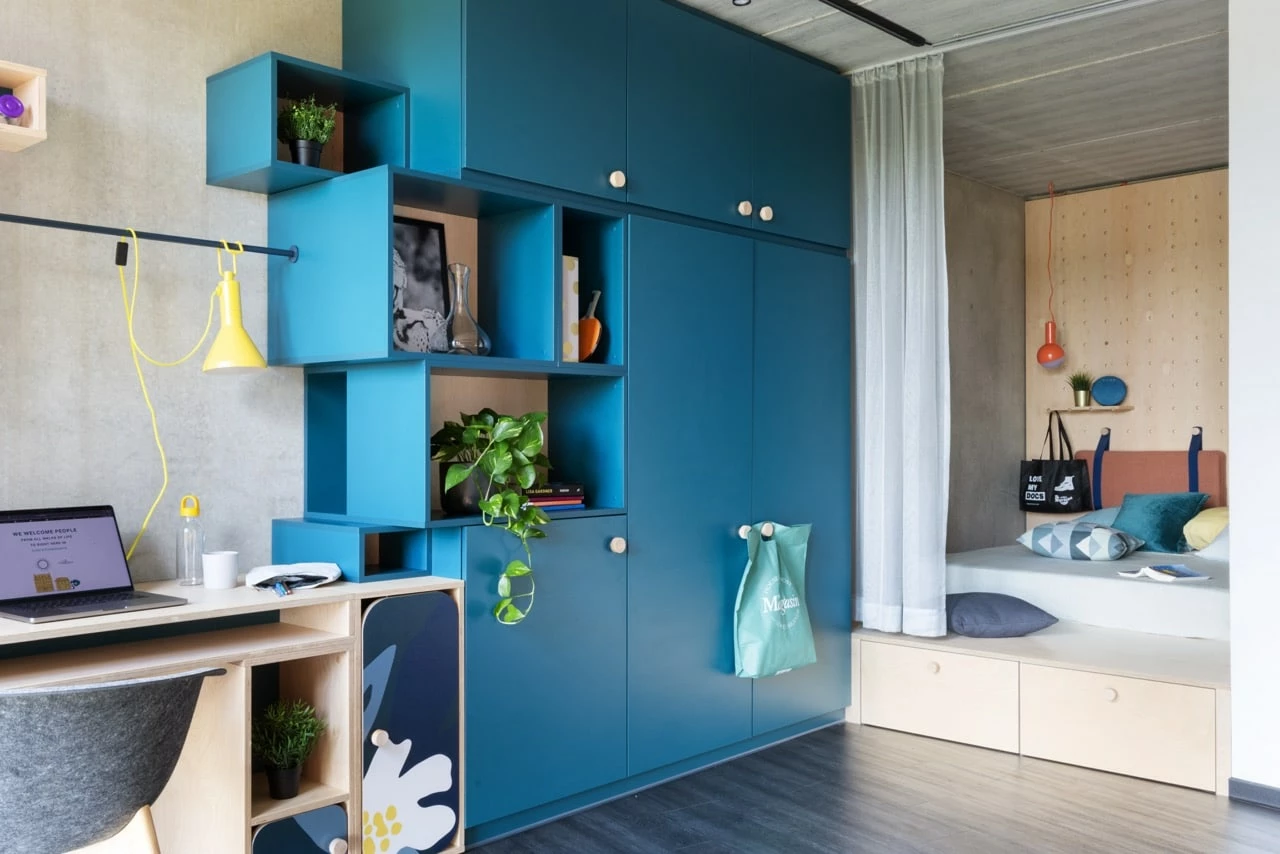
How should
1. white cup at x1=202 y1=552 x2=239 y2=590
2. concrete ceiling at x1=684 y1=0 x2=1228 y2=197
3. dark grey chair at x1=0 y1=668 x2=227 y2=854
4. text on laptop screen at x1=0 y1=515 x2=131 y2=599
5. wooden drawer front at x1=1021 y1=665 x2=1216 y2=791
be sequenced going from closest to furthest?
dark grey chair at x1=0 y1=668 x2=227 y2=854
text on laptop screen at x1=0 y1=515 x2=131 y2=599
white cup at x1=202 y1=552 x2=239 y2=590
wooden drawer front at x1=1021 y1=665 x2=1216 y2=791
concrete ceiling at x1=684 y1=0 x2=1228 y2=197

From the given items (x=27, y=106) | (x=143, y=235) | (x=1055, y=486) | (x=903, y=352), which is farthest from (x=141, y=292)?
(x=1055, y=486)

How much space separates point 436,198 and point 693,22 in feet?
3.57

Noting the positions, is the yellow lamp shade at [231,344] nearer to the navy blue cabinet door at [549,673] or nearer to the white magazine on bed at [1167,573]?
the navy blue cabinet door at [549,673]

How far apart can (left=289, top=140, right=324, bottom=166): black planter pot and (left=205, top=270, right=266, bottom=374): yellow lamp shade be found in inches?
14.8

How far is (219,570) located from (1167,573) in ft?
10.9

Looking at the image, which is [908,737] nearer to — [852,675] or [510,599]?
[852,675]

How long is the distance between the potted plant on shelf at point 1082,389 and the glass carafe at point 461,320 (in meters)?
4.03

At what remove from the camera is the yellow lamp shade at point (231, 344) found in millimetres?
2611

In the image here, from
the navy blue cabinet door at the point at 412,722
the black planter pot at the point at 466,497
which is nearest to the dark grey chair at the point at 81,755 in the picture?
the navy blue cabinet door at the point at 412,722

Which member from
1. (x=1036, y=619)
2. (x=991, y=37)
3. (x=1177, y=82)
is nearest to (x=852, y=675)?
(x=1036, y=619)

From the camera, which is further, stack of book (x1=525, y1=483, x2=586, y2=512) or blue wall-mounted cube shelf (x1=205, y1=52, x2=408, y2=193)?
stack of book (x1=525, y1=483, x2=586, y2=512)

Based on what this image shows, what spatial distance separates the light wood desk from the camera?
220 centimetres

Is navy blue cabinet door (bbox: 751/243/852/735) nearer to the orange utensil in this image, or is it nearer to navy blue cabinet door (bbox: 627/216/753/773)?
navy blue cabinet door (bbox: 627/216/753/773)

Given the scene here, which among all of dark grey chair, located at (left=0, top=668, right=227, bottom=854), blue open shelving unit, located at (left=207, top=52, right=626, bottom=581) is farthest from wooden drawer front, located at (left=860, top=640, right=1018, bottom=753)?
dark grey chair, located at (left=0, top=668, right=227, bottom=854)
